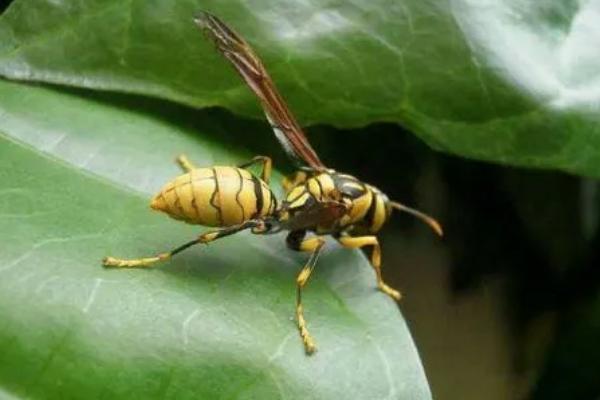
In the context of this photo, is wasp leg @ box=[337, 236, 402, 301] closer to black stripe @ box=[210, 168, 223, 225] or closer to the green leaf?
the green leaf

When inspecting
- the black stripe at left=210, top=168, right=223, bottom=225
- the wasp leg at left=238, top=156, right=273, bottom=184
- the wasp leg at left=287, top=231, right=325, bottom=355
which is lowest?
the wasp leg at left=287, top=231, right=325, bottom=355

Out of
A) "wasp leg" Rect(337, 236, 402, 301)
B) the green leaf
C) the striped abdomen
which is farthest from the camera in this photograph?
"wasp leg" Rect(337, 236, 402, 301)

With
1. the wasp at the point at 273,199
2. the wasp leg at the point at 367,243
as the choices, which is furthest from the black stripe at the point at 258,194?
the wasp leg at the point at 367,243

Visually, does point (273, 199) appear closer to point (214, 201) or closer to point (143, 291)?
point (214, 201)

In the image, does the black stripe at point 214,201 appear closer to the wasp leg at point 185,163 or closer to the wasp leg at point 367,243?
the wasp leg at point 185,163

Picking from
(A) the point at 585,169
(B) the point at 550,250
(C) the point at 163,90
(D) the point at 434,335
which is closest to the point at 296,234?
(C) the point at 163,90

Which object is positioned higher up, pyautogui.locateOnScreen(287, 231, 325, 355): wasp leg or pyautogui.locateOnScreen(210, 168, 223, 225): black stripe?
pyautogui.locateOnScreen(210, 168, 223, 225): black stripe

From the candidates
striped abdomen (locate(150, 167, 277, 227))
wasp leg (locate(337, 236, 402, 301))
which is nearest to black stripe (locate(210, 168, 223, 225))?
striped abdomen (locate(150, 167, 277, 227))
